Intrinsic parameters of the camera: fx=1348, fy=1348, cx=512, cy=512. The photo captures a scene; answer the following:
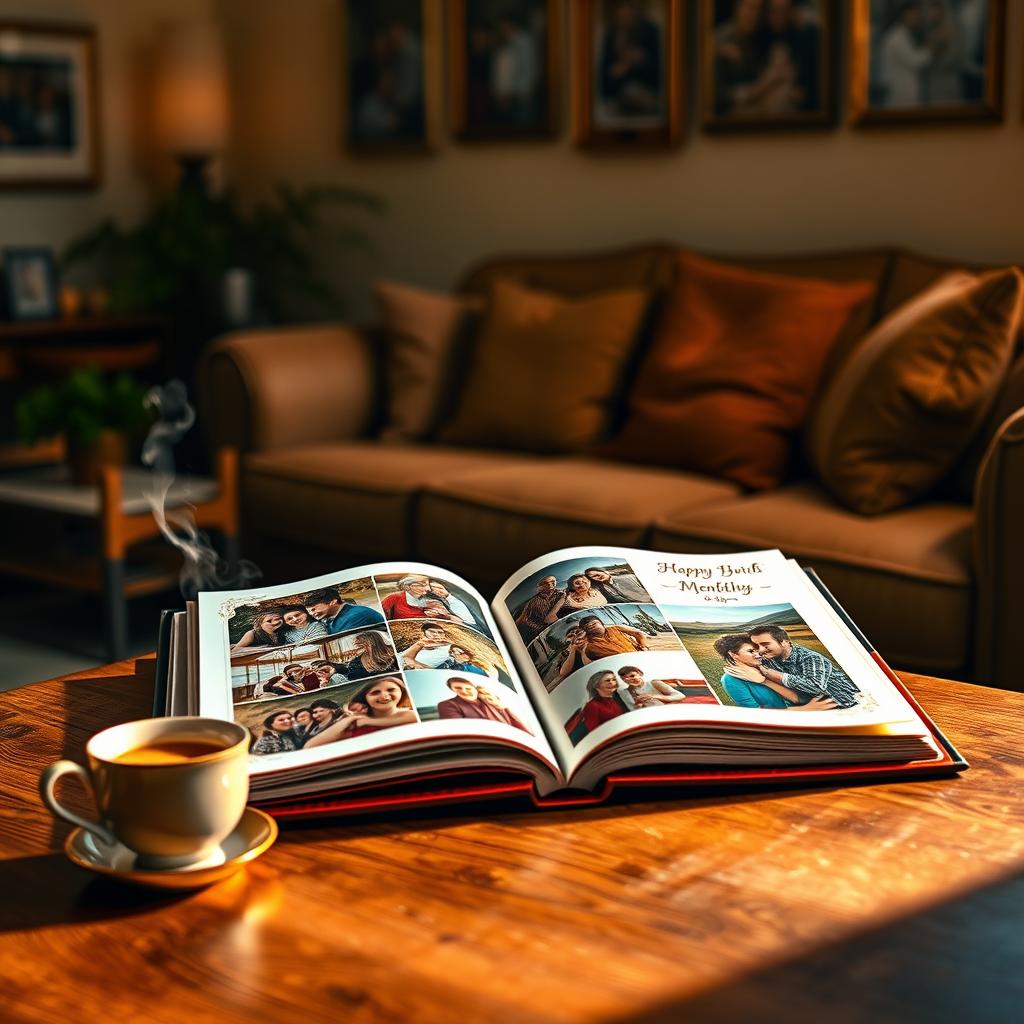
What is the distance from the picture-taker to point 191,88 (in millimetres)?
4199

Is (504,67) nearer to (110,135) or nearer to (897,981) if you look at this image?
(110,135)

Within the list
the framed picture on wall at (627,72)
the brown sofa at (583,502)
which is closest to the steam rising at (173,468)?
the brown sofa at (583,502)

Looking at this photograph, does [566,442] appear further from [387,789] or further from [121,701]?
[387,789]

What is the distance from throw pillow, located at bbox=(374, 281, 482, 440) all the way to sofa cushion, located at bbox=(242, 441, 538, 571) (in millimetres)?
100

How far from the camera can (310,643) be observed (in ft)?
3.76

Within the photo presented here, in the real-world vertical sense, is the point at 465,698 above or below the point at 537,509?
above

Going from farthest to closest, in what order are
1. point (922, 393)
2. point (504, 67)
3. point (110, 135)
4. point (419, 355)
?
1. point (110, 135)
2. point (504, 67)
3. point (419, 355)
4. point (922, 393)

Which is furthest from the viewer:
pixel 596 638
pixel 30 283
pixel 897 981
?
pixel 30 283

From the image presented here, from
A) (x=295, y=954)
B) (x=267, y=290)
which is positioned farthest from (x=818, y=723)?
(x=267, y=290)

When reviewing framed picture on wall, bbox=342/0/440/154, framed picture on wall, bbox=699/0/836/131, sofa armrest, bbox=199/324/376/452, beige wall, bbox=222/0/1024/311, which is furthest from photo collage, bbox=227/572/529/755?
framed picture on wall, bbox=342/0/440/154

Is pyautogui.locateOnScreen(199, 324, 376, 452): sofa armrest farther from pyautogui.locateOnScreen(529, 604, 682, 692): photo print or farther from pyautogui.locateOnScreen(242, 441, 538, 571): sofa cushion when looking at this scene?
pyautogui.locateOnScreen(529, 604, 682, 692): photo print

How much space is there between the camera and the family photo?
397 cm

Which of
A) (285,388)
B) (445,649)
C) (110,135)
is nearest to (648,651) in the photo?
(445,649)

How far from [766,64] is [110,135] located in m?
2.23
